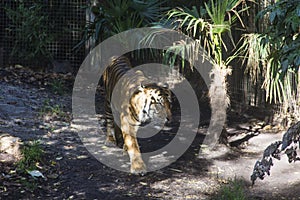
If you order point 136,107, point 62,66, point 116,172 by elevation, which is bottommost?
point 116,172

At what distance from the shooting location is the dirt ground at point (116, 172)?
4285 millimetres

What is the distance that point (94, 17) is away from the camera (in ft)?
28.5

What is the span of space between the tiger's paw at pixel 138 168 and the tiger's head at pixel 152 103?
0.36m

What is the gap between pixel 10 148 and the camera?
15.9 ft

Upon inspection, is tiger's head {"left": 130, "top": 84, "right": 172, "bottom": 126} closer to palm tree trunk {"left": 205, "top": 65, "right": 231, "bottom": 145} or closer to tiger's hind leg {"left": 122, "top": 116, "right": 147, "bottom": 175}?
tiger's hind leg {"left": 122, "top": 116, "right": 147, "bottom": 175}

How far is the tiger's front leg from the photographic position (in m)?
4.70

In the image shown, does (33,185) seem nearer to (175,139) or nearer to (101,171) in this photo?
(101,171)

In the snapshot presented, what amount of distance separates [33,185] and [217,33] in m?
2.46

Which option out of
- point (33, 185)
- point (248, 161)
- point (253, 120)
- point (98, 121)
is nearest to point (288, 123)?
point (253, 120)

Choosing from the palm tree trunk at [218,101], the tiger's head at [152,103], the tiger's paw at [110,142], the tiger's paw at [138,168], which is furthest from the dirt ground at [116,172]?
the tiger's head at [152,103]

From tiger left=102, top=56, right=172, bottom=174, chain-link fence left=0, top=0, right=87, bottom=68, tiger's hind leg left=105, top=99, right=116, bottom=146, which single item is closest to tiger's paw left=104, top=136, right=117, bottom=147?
tiger's hind leg left=105, top=99, right=116, bottom=146

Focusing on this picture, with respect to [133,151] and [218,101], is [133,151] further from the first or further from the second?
[218,101]

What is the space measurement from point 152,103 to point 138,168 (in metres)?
0.59

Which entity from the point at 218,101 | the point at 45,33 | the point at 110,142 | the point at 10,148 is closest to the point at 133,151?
the point at 110,142
